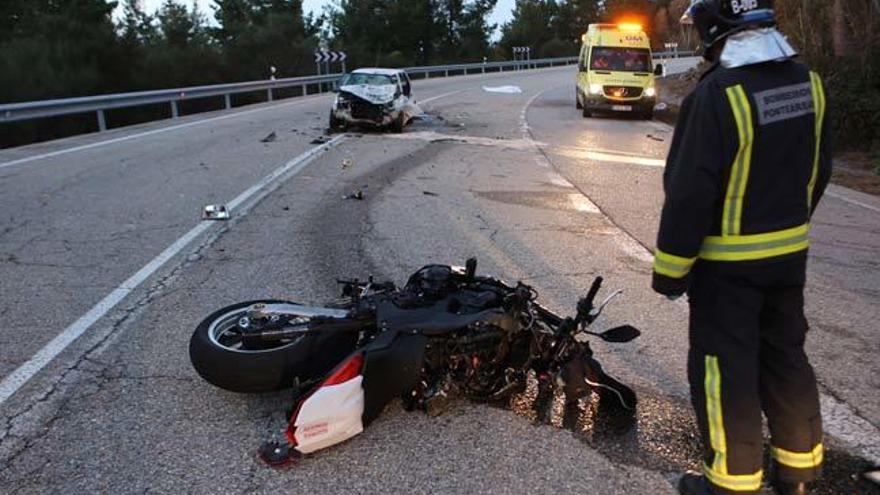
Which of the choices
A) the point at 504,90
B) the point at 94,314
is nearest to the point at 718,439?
the point at 94,314

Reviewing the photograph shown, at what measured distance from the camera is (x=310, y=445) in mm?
3197

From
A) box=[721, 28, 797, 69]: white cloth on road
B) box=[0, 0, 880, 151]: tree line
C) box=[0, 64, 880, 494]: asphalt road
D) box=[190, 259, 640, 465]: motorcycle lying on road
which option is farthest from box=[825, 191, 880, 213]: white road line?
→ box=[721, 28, 797, 69]: white cloth on road

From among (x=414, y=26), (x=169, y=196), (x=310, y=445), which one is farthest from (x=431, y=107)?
(x=414, y=26)

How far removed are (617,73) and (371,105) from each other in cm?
890

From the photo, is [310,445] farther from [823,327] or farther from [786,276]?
[823,327]

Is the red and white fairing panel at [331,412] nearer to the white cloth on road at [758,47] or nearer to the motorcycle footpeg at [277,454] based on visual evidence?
the motorcycle footpeg at [277,454]

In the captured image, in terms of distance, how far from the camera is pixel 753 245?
2.70 meters

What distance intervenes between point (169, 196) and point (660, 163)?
26.5 feet

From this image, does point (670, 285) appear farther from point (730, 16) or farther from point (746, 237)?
point (730, 16)

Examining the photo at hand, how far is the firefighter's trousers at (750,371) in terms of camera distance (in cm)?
273

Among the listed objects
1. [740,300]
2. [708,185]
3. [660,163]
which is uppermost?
[708,185]

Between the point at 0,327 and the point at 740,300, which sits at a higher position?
the point at 740,300

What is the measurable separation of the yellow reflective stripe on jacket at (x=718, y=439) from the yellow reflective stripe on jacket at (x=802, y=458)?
0.48 ft

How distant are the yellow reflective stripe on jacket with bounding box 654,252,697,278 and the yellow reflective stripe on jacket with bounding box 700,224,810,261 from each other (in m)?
0.09
